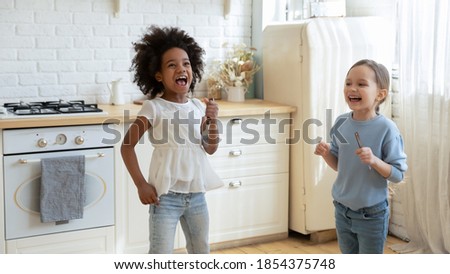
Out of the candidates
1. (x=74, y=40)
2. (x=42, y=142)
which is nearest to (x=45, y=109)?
(x=42, y=142)

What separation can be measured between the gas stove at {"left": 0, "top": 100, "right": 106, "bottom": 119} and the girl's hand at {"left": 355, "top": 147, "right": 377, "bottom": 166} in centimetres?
156

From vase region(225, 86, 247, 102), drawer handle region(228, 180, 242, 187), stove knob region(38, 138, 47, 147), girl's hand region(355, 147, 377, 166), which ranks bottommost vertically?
drawer handle region(228, 180, 242, 187)

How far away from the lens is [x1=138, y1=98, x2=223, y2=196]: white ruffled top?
2.59 m

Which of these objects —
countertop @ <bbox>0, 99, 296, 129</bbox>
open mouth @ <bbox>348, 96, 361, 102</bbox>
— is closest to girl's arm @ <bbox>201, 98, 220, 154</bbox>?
open mouth @ <bbox>348, 96, 361, 102</bbox>

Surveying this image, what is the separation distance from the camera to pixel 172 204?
2586 millimetres

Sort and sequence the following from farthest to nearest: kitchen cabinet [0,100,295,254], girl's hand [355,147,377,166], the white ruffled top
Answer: kitchen cabinet [0,100,295,254] < the white ruffled top < girl's hand [355,147,377,166]

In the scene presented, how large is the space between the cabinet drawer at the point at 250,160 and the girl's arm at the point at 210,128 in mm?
1214

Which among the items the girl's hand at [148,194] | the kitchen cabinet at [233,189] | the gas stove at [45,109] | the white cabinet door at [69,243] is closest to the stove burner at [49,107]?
the gas stove at [45,109]

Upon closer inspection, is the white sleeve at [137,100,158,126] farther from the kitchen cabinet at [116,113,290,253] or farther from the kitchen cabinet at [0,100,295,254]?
the kitchen cabinet at [116,113,290,253]

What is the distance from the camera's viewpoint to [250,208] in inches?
161

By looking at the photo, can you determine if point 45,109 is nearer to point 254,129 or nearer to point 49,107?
point 49,107

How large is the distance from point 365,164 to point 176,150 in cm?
69

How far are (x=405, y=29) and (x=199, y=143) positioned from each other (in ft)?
5.85

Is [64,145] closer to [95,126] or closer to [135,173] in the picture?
[95,126]
